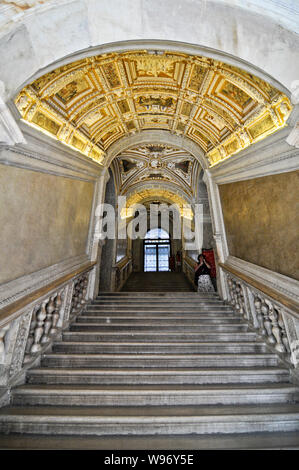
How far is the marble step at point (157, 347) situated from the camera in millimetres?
2938

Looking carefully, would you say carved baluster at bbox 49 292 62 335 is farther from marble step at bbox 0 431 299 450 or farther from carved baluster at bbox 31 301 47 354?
marble step at bbox 0 431 299 450

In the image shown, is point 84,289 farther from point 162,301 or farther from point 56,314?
point 162,301

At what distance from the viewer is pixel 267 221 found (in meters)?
3.20

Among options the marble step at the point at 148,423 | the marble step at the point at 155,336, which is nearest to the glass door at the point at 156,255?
the marble step at the point at 155,336

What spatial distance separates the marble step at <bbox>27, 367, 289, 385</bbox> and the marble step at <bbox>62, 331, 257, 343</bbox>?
26.7 inches

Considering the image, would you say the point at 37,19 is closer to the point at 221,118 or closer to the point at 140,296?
the point at 221,118

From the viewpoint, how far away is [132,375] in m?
2.49

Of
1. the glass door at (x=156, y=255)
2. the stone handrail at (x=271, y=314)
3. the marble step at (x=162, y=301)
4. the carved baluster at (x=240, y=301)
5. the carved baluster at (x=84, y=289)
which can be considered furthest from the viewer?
the glass door at (x=156, y=255)

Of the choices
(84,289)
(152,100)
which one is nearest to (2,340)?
(84,289)

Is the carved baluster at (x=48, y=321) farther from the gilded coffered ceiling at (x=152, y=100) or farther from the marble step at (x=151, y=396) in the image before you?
the gilded coffered ceiling at (x=152, y=100)

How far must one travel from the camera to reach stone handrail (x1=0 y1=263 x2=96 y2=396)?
219 centimetres

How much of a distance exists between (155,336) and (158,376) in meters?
0.80

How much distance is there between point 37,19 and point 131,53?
1836 millimetres
